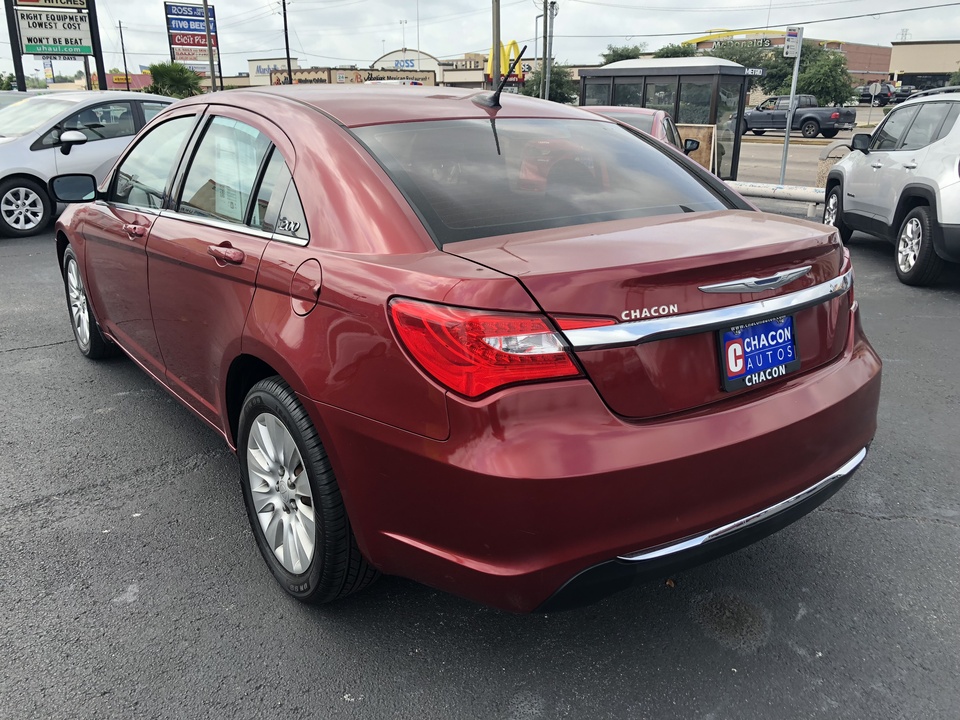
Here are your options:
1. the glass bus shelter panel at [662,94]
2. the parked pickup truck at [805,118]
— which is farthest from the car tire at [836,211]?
the parked pickup truck at [805,118]

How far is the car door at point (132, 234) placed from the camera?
346 cm

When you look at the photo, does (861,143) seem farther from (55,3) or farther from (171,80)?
(171,80)

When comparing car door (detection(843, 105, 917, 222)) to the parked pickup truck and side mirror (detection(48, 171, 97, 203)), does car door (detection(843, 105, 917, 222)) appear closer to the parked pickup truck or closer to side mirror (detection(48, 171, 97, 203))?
side mirror (detection(48, 171, 97, 203))

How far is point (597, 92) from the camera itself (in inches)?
628

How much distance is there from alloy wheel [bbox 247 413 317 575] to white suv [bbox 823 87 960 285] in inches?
247

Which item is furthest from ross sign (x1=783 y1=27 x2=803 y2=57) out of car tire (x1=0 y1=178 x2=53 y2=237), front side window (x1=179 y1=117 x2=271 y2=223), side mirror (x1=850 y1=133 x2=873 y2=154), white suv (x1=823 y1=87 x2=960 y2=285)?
front side window (x1=179 y1=117 x2=271 y2=223)

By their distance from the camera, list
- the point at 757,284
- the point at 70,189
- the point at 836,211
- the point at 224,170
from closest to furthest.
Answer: the point at 757,284 → the point at 224,170 → the point at 70,189 → the point at 836,211

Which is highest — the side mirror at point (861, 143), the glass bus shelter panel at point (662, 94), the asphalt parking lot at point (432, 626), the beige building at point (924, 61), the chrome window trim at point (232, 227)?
the beige building at point (924, 61)

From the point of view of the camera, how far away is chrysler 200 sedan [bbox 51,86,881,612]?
73.1 inches

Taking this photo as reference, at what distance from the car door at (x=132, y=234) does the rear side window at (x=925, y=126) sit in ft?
22.1

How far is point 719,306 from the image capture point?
202 centimetres

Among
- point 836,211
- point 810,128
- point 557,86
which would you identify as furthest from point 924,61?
point 836,211

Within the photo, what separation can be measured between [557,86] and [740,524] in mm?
66253

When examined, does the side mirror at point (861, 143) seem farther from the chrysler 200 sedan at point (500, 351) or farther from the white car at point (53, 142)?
the white car at point (53, 142)
